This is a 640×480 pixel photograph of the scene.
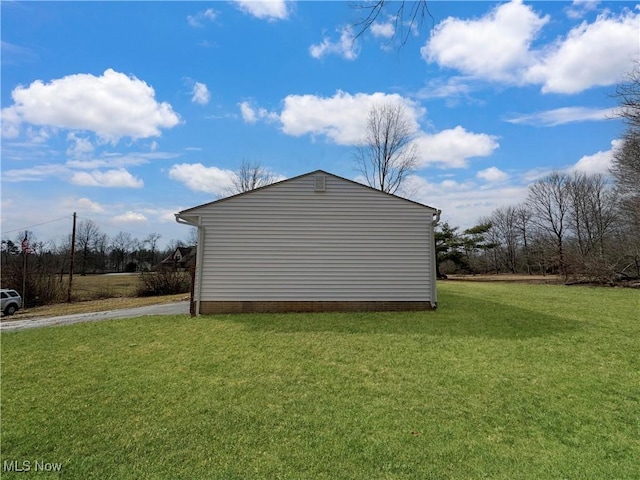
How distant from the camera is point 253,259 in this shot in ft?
31.5

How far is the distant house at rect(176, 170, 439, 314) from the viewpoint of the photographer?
9555 millimetres

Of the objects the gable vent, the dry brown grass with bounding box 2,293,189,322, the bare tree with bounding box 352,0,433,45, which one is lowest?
the dry brown grass with bounding box 2,293,189,322

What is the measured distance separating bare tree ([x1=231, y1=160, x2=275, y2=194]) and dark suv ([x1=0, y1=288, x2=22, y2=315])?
1649 cm

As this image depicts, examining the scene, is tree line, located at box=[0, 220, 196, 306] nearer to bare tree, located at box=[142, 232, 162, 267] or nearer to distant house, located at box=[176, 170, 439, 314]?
bare tree, located at box=[142, 232, 162, 267]

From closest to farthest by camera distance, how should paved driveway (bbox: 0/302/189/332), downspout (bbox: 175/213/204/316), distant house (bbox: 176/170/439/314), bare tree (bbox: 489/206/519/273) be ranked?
1. downspout (bbox: 175/213/204/316)
2. distant house (bbox: 176/170/439/314)
3. paved driveway (bbox: 0/302/189/332)
4. bare tree (bbox: 489/206/519/273)

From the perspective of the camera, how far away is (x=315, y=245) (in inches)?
382

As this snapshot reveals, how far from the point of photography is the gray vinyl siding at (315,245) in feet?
31.4

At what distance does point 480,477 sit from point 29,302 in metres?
25.0

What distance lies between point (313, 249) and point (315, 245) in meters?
0.12

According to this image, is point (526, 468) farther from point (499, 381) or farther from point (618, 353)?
point (618, 353)

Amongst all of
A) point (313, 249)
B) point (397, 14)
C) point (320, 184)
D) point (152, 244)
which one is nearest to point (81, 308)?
point (313, 249)

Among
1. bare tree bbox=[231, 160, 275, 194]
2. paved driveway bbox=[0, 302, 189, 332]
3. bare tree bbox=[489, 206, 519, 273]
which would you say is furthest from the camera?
bare tree bbox=[489, 206, 519, 273]

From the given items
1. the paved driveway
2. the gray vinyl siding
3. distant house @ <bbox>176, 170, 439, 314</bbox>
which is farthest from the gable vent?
the paved driveway

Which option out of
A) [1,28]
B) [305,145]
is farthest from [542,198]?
[1,28]
